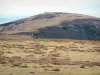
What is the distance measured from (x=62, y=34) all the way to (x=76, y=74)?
5697 inches

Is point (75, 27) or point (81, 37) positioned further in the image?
point (75, 27)

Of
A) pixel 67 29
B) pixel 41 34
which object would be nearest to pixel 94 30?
pixel 67 29

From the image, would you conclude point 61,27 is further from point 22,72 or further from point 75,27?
point 22,72

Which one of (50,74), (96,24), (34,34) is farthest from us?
(96,24)

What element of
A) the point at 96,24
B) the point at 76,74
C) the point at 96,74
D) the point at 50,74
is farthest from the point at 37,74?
the point at 96,24

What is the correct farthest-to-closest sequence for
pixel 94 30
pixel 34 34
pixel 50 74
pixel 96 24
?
pixel 96 24, pixel 94 30, pixel 34 34, pixel 50 74

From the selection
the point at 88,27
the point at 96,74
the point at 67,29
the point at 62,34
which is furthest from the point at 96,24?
the point at 96,74

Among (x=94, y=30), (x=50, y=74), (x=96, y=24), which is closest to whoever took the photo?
(x=50, y=74)

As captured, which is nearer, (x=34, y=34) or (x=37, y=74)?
(x=37, y=74)

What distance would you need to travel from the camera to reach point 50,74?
24.8m

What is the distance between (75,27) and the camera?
188 metres

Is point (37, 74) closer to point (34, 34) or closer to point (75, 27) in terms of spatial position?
point (34, 34)

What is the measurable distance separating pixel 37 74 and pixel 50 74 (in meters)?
1.14

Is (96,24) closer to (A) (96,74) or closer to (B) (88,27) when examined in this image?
(B) (88,27)
